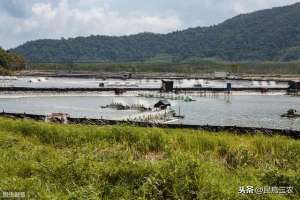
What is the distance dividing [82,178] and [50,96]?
243 feet

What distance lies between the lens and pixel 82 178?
13.3 meters

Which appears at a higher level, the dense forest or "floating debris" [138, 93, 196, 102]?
the dense forest

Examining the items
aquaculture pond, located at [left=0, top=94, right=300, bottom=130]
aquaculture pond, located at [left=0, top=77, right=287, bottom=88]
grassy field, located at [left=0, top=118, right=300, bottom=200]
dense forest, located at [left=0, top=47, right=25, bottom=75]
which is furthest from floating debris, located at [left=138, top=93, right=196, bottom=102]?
dense forest, located at [left=0, top=47, right=25, bottom=75]

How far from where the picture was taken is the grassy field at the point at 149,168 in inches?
469

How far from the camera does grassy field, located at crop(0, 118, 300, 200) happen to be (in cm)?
1191

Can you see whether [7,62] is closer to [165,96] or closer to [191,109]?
[165,96]

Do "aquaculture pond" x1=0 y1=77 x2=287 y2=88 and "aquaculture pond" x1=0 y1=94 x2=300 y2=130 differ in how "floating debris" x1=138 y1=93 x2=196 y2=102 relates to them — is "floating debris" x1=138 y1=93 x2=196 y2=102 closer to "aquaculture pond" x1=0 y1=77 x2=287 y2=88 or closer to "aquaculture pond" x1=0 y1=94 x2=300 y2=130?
"aquaculture pond" x1=0 y1=94 x2=300 y2=130

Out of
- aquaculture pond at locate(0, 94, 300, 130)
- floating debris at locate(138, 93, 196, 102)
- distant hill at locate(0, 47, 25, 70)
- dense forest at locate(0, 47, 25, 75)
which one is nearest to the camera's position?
aquaculture pond at locate(0, 94, 300, 130)

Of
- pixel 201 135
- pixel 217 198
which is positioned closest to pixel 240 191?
pixel 217 198

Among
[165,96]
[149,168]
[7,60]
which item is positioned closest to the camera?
[149,168]

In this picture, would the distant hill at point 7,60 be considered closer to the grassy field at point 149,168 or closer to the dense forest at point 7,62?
the dense forest at point 7,62

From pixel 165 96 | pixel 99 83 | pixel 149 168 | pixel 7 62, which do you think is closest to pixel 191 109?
pixel 165 96

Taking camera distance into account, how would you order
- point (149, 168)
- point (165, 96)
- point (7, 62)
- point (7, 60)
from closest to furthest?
point (149, 168)
point (165, 96)
point (7, 62)
point (7, 60)

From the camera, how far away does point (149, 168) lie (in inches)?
516
